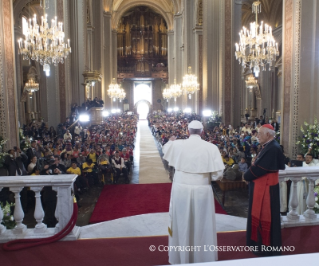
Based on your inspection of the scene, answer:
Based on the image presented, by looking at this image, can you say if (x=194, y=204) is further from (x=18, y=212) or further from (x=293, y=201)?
(x=18, y=212)

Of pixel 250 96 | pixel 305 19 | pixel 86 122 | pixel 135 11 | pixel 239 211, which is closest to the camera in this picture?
pixel 239 211

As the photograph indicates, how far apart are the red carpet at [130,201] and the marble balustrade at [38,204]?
8.97 feet

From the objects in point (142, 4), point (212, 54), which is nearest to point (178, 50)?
point (142, 4)

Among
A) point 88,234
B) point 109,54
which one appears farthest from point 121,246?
point 109,54

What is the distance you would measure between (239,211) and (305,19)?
577 cm

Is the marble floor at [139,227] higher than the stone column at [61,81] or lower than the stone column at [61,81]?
lower

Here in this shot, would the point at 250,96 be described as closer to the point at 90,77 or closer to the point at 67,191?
the point at 90,77

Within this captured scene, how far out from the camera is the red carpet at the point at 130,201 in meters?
7.34

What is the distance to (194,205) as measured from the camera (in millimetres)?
3607

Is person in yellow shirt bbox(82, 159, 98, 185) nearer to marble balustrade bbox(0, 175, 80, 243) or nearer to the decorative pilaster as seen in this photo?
marble balustrade bbox(0, 175, 80, 243)

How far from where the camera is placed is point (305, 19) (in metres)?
8.93

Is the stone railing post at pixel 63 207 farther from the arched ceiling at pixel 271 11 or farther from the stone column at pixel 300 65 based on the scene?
the arched ceiling at pixel 271 11

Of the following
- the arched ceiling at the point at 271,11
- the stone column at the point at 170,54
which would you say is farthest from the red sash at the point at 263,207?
the stone column at the point at 170,54

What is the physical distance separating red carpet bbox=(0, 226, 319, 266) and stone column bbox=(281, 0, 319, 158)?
541 cm
